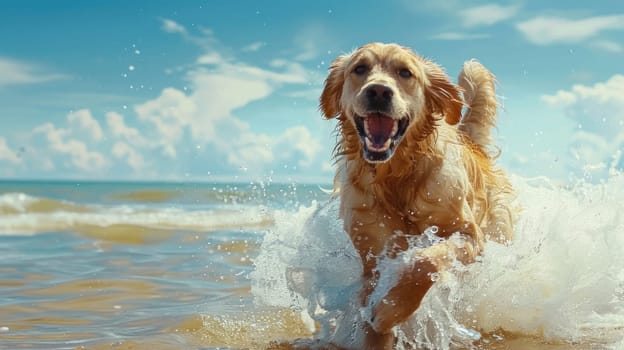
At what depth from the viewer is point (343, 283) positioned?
5016 mm

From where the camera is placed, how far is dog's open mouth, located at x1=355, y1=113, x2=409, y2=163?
168 inches

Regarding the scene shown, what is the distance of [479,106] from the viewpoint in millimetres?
5977

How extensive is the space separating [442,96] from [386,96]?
0.66m

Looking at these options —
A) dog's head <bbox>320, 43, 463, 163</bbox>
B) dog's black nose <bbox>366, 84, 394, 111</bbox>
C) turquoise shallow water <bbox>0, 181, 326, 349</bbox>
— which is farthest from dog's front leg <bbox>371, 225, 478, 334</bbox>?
turquoise shallow water <bbox>0, 181, 326, 349</bbox>

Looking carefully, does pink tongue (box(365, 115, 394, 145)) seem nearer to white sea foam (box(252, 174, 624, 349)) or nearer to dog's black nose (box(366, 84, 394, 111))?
dog's black nose (box(366, 84, 394, 111))

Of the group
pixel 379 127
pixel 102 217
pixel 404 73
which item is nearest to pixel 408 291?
pixel 379 127

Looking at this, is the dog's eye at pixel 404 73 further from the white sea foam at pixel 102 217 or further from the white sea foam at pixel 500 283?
the white sea foam at pixel 102 217

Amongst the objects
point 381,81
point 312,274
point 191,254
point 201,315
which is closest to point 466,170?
point 381,81

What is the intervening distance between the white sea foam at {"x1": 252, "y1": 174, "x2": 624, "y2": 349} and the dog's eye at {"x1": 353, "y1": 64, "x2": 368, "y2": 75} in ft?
4.05

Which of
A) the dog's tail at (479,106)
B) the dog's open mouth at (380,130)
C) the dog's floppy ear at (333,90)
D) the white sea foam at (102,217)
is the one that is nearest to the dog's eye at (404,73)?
the dog's open mouth at (380,130)

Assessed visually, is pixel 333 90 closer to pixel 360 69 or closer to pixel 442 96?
pixel 360 69

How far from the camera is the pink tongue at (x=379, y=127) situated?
4312mm

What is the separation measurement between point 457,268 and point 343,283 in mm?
994

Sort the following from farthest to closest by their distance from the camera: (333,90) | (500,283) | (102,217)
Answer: (102,217), (500,283), (333,90)
